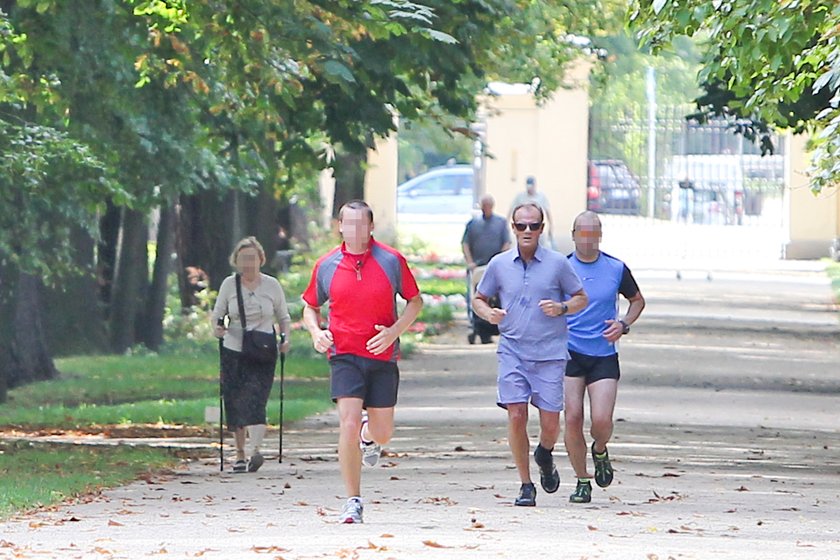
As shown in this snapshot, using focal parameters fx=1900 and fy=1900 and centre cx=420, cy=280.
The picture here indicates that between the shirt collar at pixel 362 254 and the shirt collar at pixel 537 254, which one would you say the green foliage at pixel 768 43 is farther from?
the shirt collar at pixel 362 254

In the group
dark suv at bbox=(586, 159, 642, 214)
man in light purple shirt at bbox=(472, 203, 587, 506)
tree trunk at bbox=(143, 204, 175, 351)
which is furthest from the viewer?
dark suv at bbox=(586, 159, 642, 214)

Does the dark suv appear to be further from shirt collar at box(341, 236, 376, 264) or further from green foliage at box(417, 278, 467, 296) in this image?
shirt collar at box(341, 236, 376, 264)

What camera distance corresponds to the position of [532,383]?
1098 centimetres

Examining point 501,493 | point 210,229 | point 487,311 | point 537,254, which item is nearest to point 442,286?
point 210,229

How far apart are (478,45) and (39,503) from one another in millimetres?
6585

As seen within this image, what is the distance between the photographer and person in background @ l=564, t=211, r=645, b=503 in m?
11.4

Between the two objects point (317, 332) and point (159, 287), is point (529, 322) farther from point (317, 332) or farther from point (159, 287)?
point (159, 287)

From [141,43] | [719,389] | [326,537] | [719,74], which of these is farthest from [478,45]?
[326,537]

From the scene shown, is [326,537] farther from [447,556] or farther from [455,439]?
[455,439]

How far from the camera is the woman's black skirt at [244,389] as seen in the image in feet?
45.3

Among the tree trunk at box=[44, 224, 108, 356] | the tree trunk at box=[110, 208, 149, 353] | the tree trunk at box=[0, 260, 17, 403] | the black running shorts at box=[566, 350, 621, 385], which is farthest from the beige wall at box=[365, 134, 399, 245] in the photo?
the black running shorts at box=[566, 350, 621, 385]

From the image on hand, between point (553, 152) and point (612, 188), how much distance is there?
3.74 m

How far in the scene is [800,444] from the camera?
16.0 m

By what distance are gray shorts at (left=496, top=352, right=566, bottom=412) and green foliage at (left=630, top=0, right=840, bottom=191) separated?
7.07ft
